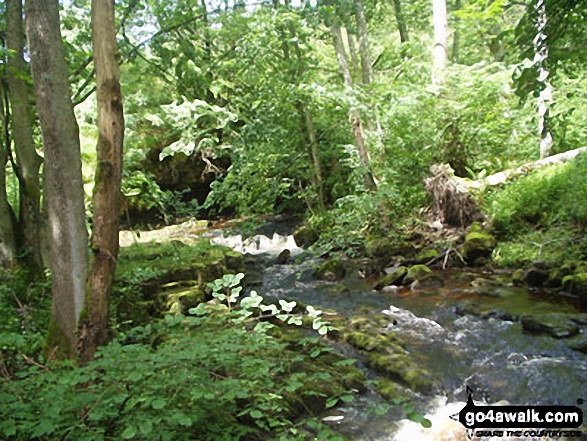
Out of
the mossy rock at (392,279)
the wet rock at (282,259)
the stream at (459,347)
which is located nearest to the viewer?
the stream at (459,347)

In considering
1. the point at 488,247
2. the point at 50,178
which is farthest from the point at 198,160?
the point at 50,178

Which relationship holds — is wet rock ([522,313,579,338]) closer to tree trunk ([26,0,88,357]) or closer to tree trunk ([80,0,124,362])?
tree trunk ([80,0,124,362])

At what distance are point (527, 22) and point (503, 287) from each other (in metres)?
5.17

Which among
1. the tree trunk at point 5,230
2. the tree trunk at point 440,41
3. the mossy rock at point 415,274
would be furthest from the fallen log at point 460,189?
the tree trunk at point 5,230

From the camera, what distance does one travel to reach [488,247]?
32.0ft

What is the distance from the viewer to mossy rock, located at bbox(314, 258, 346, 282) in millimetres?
10305

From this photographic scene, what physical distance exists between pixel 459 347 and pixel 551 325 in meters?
1.24

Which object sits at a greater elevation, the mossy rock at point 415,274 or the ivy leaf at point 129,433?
the ivy leaf at point 129,433

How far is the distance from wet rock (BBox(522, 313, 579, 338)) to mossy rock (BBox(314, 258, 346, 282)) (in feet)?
15.4

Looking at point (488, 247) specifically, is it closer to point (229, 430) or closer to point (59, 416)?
point (229, 430)

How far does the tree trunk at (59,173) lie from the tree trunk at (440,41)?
37.6 ft

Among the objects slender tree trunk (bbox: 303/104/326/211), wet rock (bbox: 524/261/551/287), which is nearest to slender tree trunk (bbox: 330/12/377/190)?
slender tree trunk (bbox: 303/104/326/211)

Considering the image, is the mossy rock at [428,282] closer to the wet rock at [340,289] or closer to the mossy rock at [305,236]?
the wet rock at [340,289]

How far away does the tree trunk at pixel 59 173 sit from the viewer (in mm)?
3432
